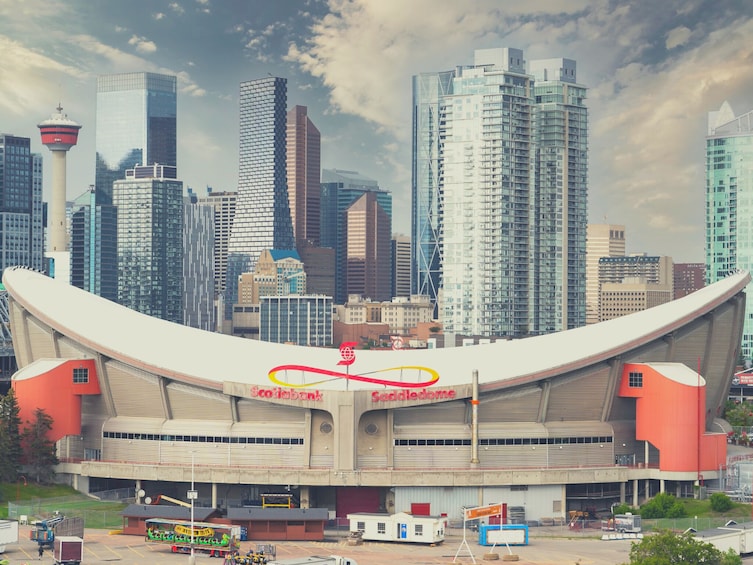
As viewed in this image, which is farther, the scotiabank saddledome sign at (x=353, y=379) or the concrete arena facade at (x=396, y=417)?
the scotiabank saddledome sign at (x=353, y=379)

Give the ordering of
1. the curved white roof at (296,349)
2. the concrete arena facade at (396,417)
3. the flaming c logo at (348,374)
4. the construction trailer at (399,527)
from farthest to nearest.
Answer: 1. the curved white roof at (296,349)
2. the flaming c logo at (348,374)
3. the concrete arena facade at (396,417)
4. the construction trailer at (399,527)

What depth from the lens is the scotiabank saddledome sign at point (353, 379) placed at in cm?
11888

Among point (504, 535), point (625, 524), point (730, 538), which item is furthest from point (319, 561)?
point (625, 524)

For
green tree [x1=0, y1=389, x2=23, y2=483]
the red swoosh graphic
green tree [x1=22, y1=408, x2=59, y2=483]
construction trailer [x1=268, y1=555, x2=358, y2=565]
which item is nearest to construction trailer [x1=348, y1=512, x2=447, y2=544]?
construction trailer [x1=268, y1=555, x2=358, y2=565]

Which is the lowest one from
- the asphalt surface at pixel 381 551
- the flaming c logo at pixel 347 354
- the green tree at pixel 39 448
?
the asphalt surface at pixel 381 551

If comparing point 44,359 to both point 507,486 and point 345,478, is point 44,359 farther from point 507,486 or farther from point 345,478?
point 507,486

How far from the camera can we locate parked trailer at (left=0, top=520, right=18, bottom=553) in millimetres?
98375

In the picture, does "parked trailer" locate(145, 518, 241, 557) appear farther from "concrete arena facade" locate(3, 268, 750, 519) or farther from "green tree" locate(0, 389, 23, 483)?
"green tree" locate(0, 389, 23, 483)

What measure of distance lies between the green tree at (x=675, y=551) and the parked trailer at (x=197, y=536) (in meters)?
26.5

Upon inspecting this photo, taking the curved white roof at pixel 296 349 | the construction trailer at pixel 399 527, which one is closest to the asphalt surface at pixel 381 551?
the construction trailer at pixel 399 527

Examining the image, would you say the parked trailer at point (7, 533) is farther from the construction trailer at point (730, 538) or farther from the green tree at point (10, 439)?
the construction trailer at point (730, 538)

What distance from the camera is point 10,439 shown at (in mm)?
121625

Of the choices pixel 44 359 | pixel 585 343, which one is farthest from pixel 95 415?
pixel 585 343

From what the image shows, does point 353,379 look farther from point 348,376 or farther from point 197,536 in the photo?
point 197,536
